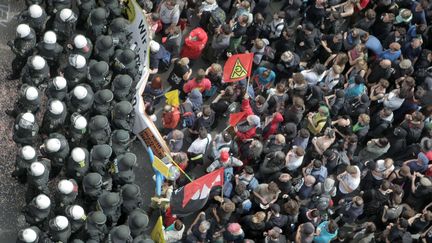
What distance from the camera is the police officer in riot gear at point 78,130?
48.2ft

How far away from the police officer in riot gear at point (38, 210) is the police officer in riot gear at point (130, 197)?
4.39ft

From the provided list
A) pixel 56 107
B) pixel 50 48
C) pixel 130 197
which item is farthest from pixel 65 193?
pixel 50 48

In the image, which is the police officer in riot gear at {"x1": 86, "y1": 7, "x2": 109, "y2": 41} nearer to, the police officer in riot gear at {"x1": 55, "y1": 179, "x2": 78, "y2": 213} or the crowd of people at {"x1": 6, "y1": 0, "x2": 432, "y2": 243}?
the crowd of people at {"x1": 6, "y1": 0, "x2": 432, "y2": 243}

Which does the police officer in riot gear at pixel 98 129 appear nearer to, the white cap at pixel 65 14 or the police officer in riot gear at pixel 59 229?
the police officer in riot gear at pixel 59 229

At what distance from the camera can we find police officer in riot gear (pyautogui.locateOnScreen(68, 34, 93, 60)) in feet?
50.8

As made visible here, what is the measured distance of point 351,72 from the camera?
1698cm

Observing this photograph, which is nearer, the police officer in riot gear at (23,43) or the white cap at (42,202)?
the white cap at (42,202)

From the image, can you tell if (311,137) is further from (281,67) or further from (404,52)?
(404,52)

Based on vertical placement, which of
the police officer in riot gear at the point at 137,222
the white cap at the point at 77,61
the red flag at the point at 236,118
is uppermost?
the white cap at the point at 77,61

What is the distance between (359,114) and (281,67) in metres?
2.06

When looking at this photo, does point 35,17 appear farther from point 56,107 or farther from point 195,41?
point 195,41

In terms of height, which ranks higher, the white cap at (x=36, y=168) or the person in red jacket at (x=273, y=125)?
the white cap at (x=36, y=168)

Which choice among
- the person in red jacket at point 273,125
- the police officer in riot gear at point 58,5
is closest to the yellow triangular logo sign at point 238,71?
the person in red jacket at point 273,125

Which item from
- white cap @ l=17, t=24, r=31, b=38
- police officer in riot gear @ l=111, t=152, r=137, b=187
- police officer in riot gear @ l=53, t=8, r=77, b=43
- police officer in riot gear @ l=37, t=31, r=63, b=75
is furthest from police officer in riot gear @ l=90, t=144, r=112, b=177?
police officer in riot gear @ l=53, t=8, r=77, b=43
